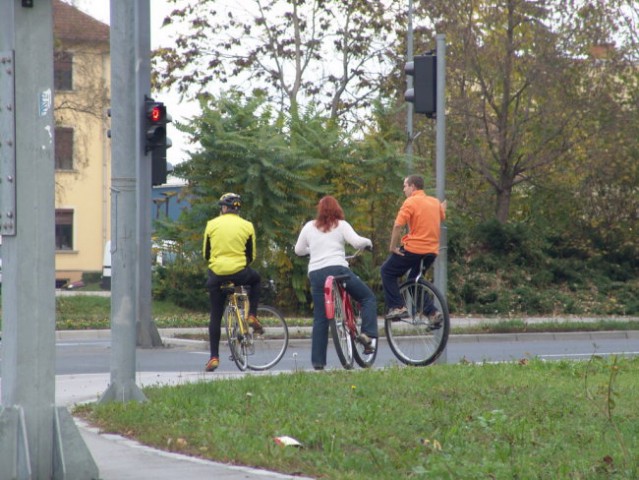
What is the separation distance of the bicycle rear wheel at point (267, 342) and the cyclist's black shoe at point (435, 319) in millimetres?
1824

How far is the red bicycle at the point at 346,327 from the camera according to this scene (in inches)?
461

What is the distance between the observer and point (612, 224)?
32.2 meters

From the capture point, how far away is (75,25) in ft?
152

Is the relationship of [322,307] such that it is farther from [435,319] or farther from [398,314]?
[435,319]

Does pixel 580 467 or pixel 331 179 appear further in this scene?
pixel 331 179

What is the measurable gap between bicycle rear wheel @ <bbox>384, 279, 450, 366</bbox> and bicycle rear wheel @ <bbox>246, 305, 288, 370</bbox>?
1.40m

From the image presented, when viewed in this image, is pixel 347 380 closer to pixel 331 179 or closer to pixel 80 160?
pixel 331 179

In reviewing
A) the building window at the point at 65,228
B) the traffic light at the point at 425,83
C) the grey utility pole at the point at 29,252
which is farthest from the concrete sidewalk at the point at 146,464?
the building window at the point at 65,228

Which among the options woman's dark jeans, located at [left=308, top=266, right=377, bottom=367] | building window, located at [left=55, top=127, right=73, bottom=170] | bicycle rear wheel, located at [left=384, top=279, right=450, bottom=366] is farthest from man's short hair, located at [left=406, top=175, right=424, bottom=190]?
building window, located at [left=55, top=127, right=73, bottom=170]

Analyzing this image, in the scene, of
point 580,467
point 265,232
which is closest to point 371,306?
point 580,467

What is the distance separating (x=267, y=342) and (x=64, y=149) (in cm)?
4259

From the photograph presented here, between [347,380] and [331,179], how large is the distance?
16218 mm

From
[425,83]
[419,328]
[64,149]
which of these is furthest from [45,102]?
[64,149]

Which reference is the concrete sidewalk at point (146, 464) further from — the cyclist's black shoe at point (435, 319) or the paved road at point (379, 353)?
the paved road at point (379, 353)
